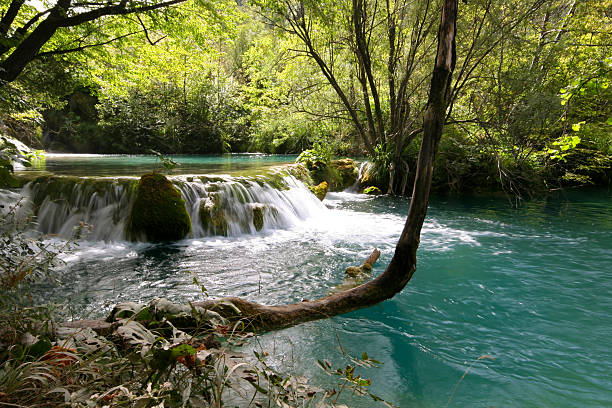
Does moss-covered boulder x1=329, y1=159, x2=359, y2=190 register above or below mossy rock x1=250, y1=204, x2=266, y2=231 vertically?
above

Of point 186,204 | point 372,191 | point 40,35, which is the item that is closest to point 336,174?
point 372,191

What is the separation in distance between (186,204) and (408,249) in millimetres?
6226

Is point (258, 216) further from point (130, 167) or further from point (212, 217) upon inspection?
point (130, 167)

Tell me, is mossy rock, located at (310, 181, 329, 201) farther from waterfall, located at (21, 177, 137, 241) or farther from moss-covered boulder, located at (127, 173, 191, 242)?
waterfall, located at (21, 177, 137, 241)

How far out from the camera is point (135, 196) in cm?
748

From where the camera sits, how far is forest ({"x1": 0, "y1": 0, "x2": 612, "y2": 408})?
1.80m

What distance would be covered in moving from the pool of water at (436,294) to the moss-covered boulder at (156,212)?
1.33ft

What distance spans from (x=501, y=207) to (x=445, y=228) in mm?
3968

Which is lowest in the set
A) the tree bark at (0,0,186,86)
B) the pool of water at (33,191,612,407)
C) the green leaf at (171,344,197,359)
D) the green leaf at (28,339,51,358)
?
the pool of water at (33,191,612,407)

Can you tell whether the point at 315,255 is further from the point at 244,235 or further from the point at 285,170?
the point at 285,170

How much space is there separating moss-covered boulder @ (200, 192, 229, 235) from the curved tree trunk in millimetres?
5270

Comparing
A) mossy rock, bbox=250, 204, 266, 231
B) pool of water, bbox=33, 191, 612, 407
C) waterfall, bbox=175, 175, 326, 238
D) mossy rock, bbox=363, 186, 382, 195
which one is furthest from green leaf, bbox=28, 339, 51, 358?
mossy rock, bbox=363, 186, 382, 195

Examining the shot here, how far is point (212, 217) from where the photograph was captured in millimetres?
7922

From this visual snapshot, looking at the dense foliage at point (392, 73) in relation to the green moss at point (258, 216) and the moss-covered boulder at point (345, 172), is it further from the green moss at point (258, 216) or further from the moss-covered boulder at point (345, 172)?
the green moss at point (258, 216)
